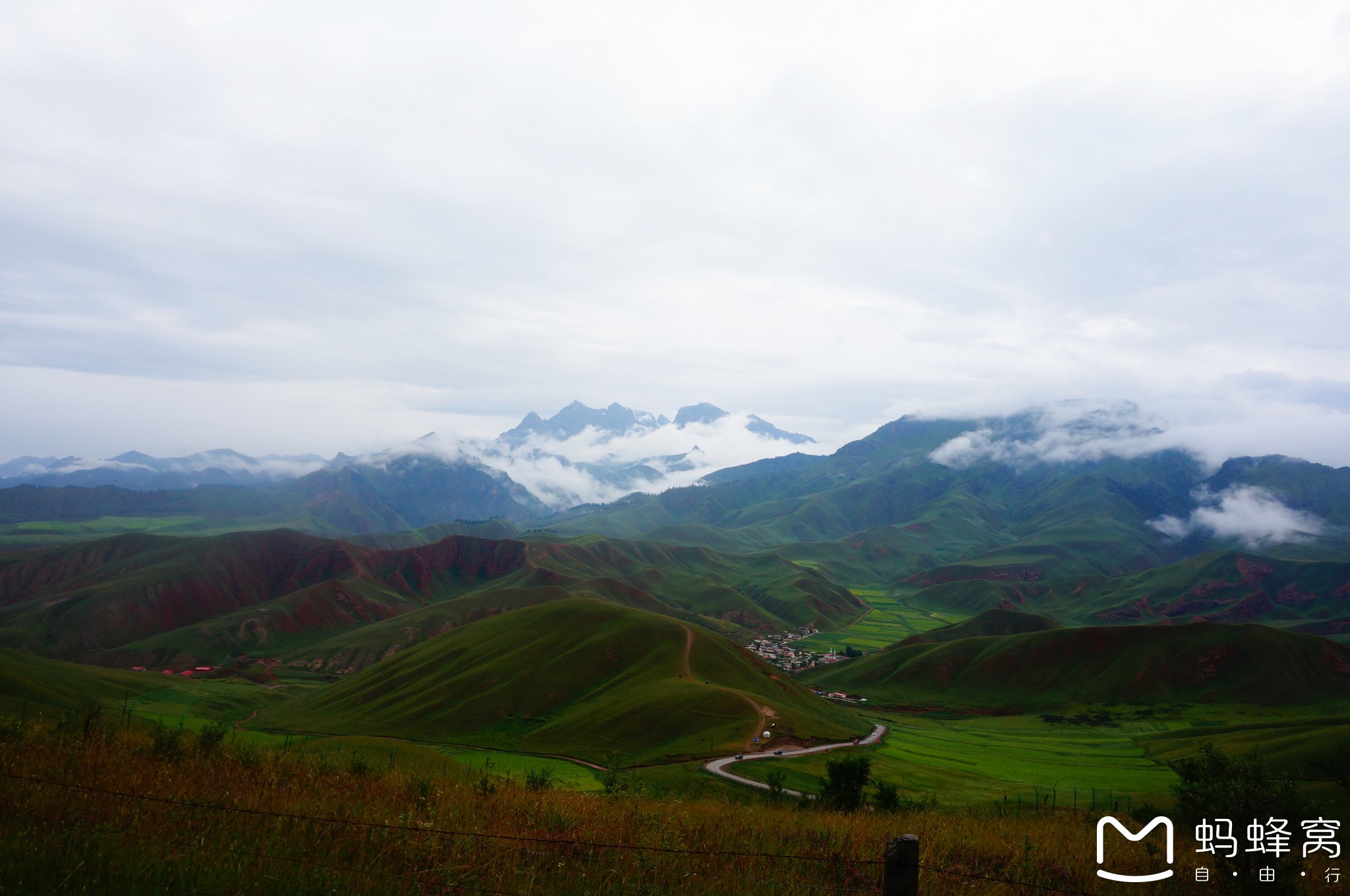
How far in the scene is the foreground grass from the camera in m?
8.52

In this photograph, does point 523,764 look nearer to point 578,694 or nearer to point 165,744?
point 578,694

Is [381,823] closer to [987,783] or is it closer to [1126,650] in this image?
[987,783]

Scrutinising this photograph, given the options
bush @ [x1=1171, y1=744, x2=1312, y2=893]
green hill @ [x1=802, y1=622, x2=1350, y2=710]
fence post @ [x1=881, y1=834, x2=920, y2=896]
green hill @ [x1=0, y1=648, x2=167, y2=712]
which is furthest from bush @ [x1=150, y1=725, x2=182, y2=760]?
green hill @ [x1=802, y1=622, x2=1350, y2=710]

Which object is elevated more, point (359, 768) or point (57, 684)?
point (359, 768)

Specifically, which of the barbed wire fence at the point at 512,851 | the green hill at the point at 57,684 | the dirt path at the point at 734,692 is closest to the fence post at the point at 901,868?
the barbed wire fence at the point at 512,851

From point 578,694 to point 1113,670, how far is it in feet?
441

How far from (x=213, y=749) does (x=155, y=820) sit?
866 cm

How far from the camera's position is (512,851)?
400 inches

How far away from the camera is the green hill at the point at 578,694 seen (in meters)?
85.9

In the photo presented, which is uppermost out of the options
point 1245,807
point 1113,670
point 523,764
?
point 1245,807

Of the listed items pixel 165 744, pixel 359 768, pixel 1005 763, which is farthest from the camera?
pixel 1005 763

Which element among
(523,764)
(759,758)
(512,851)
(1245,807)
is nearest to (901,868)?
(512,851)

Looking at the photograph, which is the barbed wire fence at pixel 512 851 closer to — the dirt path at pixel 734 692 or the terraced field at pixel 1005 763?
the terraced field at pixel 1005 763

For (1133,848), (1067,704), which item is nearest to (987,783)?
(1133,848)
